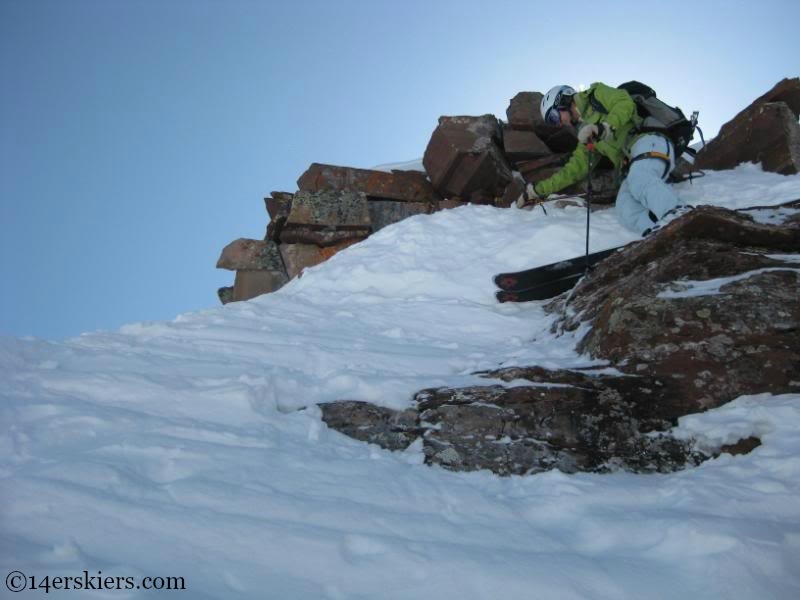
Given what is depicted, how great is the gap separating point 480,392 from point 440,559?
4.10ft

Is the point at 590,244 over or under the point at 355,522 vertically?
over

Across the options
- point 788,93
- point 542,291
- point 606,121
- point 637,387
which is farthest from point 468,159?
point 637,387

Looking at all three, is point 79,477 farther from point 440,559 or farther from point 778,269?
point 778,269

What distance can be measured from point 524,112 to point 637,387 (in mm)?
7271

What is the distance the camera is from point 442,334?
4.11m

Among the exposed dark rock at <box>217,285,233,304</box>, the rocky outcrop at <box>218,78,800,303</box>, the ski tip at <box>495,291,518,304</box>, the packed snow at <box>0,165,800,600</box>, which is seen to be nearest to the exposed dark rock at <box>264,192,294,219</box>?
the rocky outcrop at <box>218,78,800,303</box>

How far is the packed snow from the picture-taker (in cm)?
141

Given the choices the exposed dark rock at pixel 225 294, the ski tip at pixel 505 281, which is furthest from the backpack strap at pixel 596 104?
the exposed dark rock at pixel 225 294

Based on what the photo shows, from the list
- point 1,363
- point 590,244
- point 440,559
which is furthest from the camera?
point 590,244

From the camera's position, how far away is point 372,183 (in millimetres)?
9203

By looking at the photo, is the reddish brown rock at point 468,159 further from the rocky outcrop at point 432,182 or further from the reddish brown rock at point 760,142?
the reddish brown rock at point 760,142

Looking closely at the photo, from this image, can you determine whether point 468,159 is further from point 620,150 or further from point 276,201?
point 276,201

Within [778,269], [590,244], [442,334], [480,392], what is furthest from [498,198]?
[480,392]

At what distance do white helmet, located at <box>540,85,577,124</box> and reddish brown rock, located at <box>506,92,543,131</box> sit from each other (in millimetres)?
2378
